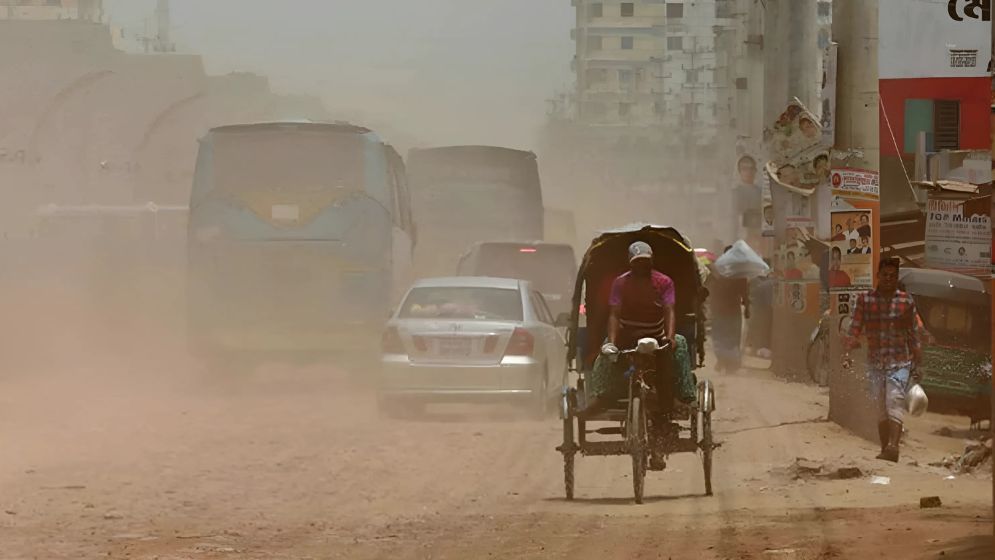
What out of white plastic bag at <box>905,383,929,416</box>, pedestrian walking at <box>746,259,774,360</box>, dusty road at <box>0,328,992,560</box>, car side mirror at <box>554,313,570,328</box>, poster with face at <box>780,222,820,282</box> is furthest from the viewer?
pedestrian walking at <box>746,259,774,360</box>

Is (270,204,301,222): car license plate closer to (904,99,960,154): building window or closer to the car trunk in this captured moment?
the car trunk

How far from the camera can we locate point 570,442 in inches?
526

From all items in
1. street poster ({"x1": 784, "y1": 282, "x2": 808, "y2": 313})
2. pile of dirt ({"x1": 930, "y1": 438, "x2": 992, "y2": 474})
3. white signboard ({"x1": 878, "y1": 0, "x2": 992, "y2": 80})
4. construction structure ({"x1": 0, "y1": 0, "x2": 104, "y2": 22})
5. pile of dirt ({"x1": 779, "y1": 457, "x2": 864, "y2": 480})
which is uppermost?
construction structure ({"x1": 0, "y1": 0, "x2": 104, "y2": 22})

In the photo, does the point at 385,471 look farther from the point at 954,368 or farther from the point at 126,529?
the point at 954,368

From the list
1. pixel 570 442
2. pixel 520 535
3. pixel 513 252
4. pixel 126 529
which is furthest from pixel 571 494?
pixel 513 252

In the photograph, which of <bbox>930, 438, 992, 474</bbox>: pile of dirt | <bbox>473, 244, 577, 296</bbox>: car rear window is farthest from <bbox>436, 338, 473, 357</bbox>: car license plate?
<bbox>473, 244, 577, 296</bbox>: car rear window

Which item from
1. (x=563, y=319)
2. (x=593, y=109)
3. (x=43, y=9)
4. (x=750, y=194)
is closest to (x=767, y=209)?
(x=563, y=319)

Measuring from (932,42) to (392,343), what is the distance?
46.9 feet

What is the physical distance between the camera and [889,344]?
50.6ft

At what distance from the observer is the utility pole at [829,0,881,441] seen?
18.1 m

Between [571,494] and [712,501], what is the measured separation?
0.97 metres

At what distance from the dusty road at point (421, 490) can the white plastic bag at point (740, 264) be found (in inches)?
262

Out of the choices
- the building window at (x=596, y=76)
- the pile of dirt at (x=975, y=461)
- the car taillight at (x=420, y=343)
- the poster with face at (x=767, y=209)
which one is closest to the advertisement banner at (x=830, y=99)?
the pile of dirt at (x=975, y=461)

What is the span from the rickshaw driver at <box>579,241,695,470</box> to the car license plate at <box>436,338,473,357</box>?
6463mm
